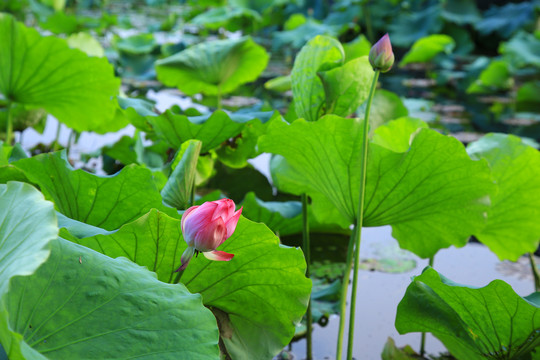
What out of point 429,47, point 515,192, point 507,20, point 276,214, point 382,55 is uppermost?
point 382,55

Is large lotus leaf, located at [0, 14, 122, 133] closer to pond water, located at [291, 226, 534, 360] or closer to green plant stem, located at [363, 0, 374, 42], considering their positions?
pond water, located at [291, 226, 534, 360]

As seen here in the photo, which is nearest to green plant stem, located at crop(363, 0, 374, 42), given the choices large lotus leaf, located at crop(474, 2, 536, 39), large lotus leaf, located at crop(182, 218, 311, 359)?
large lotus leaf, located at crop(474, 2, 536, 39)

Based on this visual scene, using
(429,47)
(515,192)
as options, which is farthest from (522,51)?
(515,192)

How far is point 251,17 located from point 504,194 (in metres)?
4.43

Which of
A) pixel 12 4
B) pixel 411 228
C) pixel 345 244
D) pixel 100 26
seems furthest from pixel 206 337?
pixel 12 4

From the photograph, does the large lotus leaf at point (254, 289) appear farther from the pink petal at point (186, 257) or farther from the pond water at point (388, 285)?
the pond water at point (388, 285)

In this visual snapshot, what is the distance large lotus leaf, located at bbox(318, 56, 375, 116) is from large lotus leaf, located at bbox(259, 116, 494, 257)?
→ 0.38ft

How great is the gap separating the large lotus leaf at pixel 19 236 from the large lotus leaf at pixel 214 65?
4.28 feet

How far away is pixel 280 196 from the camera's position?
188 centimetres

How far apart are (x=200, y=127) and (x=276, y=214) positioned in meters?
0.29

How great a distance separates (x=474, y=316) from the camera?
2.63 feet

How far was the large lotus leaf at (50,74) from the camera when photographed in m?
1.44

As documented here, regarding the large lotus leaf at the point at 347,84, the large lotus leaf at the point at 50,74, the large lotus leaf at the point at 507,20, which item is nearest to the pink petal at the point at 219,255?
the large lotus leaf at the point at 347,84

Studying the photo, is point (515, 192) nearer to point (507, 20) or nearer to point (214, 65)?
point (214, 65)
